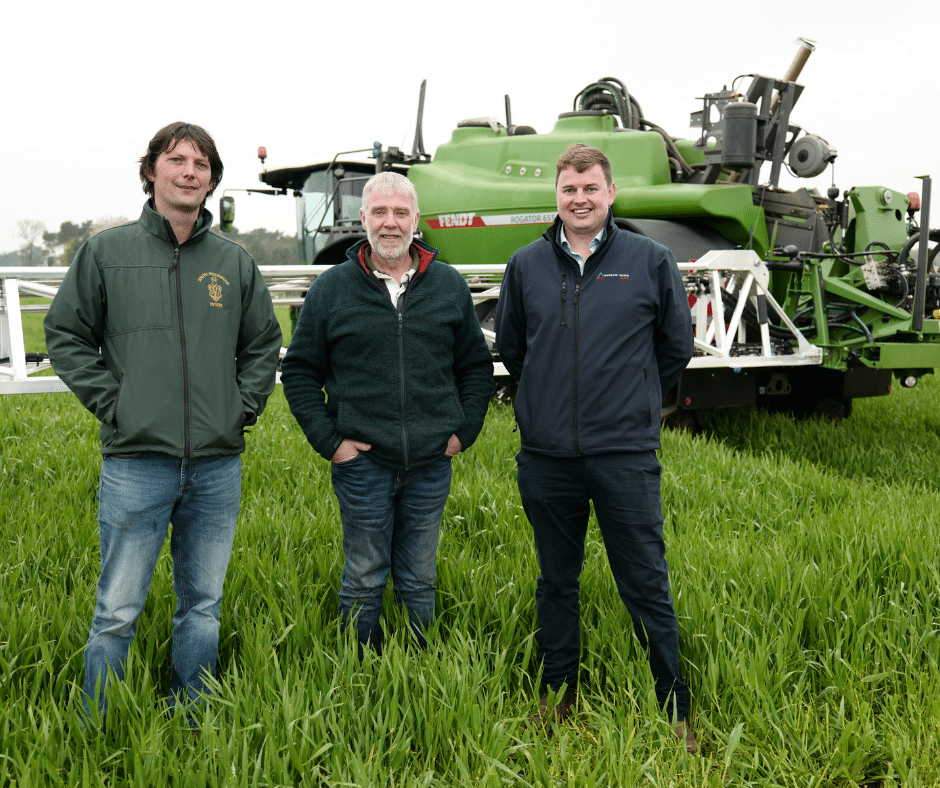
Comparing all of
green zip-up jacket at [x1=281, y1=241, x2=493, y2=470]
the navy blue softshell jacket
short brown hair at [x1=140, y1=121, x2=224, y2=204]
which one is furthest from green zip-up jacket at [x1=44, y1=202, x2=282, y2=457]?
the navy blue softshell jacket

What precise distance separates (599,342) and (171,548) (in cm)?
144

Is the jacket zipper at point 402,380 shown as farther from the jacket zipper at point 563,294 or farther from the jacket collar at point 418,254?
the jacket zipper at point 563,294

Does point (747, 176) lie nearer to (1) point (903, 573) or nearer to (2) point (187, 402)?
(1) point (903, 573)

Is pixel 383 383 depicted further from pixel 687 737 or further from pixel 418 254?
pixel 687 737

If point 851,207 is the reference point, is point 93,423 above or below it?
below

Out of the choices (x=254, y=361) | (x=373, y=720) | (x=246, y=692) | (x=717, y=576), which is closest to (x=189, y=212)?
(x=254, y=361)

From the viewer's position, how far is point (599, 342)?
8.13ft

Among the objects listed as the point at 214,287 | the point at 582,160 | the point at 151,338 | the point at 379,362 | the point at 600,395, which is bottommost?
the point at 600,395

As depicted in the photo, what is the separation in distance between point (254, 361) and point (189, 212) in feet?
1.58

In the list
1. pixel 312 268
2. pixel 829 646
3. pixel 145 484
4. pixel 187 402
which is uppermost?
pixel 312 268

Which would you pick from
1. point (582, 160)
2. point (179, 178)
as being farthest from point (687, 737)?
point (179, 178)

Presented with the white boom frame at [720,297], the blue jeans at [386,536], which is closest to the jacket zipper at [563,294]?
the blue jeans at [386,536]

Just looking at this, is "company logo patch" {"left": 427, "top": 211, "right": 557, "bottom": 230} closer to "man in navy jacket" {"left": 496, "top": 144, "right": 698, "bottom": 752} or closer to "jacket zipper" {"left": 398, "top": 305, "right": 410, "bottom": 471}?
"man in navy jacket" {"left": 496, "top": 144, "right": 698, "bottom": 752}

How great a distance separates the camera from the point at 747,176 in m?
6.61
